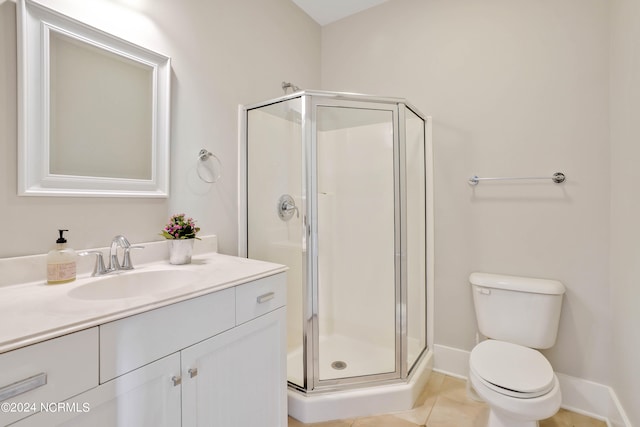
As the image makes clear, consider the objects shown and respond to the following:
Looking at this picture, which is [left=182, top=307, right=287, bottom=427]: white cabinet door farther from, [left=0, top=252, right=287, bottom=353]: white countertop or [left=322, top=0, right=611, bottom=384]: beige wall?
[left=322, top=0, right=611, bottom=384]: beige wall

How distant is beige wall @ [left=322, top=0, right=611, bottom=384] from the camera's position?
5.45ft

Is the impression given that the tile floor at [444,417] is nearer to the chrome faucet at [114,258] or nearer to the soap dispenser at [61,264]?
the chrome faucet at [114,258]

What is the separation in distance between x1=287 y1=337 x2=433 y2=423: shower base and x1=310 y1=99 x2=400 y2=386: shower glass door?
7 centimetres

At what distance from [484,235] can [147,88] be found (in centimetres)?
207

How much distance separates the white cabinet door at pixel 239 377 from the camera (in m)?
0.99

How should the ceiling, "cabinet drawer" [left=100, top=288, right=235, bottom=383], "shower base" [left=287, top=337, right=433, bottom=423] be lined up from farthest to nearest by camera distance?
the ceiling < "shower base" [left=287, top=337, right=433, bottom=423] < "cabinet drawer" [left=100, top=288, right=235, bottom=383]

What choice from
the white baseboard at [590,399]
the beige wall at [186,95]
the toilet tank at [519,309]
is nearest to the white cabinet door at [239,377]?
the beige wall at [186,95]

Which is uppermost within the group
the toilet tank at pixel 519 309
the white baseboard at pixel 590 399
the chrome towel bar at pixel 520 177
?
the chrome towel bar at pixel 520 177

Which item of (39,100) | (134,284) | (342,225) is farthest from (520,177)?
(39,100)

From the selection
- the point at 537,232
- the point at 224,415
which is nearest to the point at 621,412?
the point at 537,232

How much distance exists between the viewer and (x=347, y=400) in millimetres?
1614

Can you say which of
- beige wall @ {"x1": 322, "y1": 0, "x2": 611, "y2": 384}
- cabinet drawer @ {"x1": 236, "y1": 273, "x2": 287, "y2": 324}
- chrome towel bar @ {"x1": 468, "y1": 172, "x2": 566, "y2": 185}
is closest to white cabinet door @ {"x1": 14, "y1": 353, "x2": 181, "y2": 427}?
cabinet drawer @ {"x1": 236, "y1": 273, "x2": 287, "y2": 324}

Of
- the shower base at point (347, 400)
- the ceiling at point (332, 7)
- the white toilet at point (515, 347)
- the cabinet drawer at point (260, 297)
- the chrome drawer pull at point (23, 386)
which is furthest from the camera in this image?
the ceiling at point (332, 7)

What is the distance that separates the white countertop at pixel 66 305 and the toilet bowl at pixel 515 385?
108 cm
